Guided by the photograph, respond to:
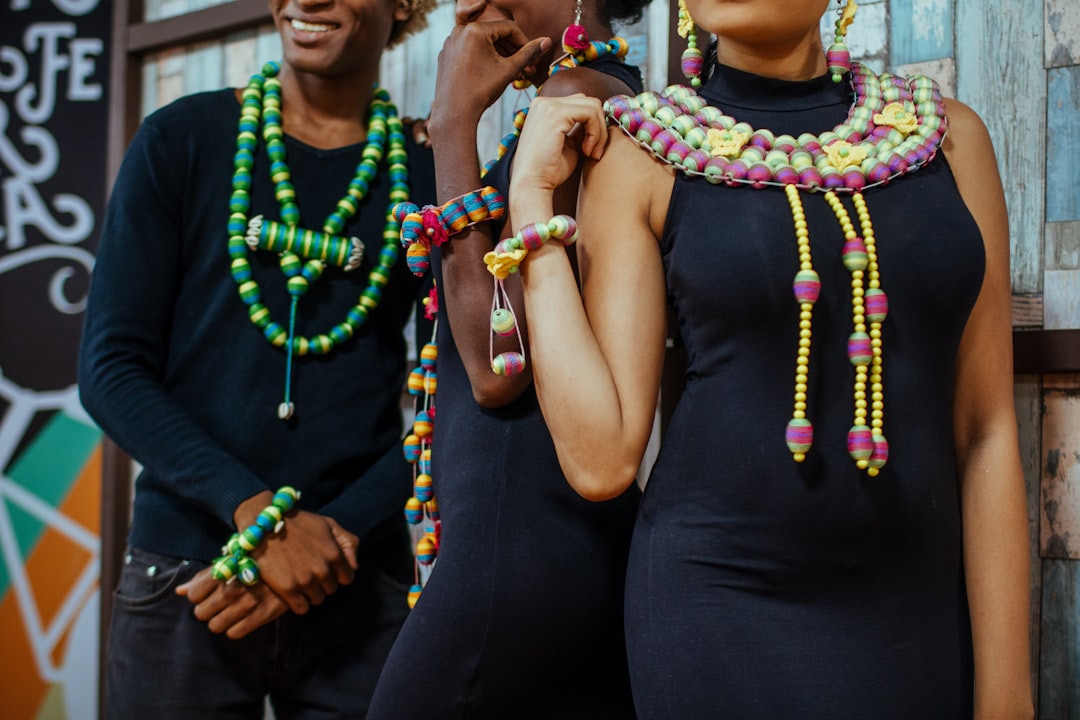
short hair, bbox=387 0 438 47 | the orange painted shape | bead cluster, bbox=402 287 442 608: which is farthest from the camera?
the orange painted shape

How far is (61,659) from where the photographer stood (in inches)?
128

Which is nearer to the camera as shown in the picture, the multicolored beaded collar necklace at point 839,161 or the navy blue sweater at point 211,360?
the multicolored beaded collar necklace at point 839,161

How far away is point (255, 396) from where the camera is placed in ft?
6.47

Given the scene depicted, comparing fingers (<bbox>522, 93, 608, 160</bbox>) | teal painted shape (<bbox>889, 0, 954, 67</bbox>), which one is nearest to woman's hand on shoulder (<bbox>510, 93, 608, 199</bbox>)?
fingers (<bbox>522, 93, 608, 160</bbox>)

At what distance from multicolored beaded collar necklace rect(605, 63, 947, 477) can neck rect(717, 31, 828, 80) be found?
0.21 ft

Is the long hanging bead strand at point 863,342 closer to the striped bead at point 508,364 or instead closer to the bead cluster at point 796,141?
the bead cluster at point 796,141

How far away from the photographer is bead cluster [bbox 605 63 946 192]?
1357mm

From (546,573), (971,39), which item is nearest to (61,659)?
(546,573)

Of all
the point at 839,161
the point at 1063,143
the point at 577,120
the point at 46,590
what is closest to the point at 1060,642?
the point at 1063,143

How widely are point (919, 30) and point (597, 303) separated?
0.93 m

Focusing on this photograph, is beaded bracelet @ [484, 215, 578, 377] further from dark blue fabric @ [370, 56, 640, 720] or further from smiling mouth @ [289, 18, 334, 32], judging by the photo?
smiling mouth @ [289, 18, 334, 32]

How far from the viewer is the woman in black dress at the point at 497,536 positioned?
143 centimetres

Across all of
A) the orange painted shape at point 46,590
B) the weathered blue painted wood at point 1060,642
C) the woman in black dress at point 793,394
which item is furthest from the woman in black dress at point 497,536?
the orange painted shape at point 46,590

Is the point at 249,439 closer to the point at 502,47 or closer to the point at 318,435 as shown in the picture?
the point at 318,435
